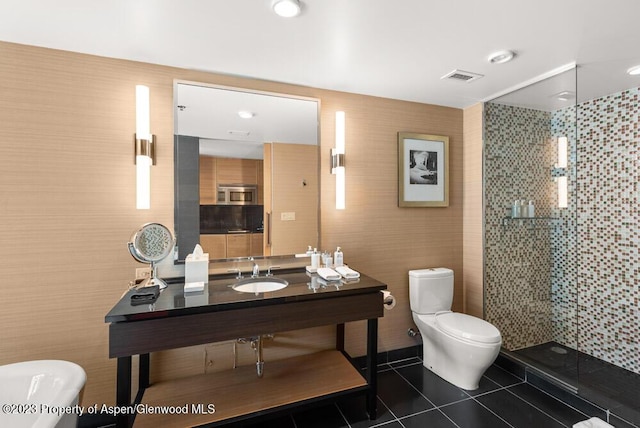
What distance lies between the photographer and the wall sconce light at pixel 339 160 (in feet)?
7.99

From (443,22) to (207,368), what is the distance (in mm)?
2611

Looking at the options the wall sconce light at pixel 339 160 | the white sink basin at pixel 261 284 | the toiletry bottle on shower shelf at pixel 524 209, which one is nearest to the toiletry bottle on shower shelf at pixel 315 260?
the white sink basin at pixel 261 284

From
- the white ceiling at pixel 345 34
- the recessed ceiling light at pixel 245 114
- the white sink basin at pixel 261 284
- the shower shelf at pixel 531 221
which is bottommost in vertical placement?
the white sink basin at pixel 261 284

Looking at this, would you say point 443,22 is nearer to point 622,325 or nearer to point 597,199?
point 597,199

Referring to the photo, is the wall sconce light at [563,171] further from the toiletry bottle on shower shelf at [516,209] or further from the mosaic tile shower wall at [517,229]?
the toiletry bottle on shower shelf at [516,209]

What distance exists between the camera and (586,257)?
9.00ft

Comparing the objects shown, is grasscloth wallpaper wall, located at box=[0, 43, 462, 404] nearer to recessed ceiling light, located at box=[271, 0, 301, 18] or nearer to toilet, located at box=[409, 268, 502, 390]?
recessed ceiling light, located at box=[271, 0, 301, 18]

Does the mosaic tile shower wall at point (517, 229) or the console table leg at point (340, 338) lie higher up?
the mosaic tile shower wall at point (517, 229)

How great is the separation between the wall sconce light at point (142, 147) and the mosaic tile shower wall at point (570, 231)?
278 centimetres

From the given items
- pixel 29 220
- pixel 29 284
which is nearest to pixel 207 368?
pixel 29 284

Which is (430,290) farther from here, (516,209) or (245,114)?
(245,114)

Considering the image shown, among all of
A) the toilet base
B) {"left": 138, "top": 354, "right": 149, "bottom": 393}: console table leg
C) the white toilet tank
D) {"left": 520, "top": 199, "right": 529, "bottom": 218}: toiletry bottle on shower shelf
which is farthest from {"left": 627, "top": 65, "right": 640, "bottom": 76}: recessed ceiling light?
{"left": 138, "top": 354, "right": 149, "bottom": 393}: console table leg

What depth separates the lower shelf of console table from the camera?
1.72 meters

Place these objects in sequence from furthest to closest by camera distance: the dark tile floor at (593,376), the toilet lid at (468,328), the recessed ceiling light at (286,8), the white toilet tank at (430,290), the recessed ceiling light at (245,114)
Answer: the white toilet tank at (430,290) < the recessed ceiling light at (245,114) < the toilet lid at (468,328) < the dark tile floor at (593,376) < the recessed ceiling light at (286,8)
